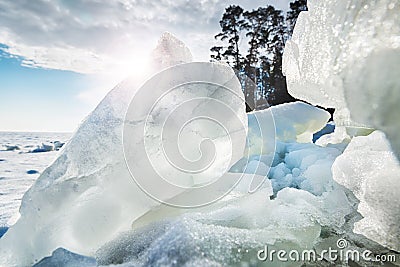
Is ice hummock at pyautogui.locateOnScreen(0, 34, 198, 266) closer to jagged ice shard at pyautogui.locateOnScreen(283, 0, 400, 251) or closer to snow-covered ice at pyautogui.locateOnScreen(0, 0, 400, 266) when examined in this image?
snow-covered ice at pyautogui.locateOnScreen(0, 0, 400, 266)

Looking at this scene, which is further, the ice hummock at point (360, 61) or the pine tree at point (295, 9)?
the pine tree at point (295, 9)

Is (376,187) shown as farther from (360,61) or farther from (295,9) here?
(295,9)

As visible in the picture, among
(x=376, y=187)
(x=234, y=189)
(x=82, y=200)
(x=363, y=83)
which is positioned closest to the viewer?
Result: (x=363, y=83)

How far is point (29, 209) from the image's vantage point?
4.53 feet

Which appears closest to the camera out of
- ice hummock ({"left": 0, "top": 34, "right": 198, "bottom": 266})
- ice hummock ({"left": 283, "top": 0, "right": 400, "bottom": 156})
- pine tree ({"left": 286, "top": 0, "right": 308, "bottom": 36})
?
ice hummock ({"left": 283, "top": 0, "right": 400, "bottom": 156})

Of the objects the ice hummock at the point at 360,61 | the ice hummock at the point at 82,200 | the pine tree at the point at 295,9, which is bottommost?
the ice hummock at the point at 82,200

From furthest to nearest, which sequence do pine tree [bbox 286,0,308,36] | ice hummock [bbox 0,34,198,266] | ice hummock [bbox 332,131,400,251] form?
pine tree [bbox 286,0,308,36]
ice hummock [bbox 0,34,198,266]
ice hummock [bbox 332,131,400,251]

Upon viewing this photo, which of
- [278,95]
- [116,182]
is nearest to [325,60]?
[116,182]

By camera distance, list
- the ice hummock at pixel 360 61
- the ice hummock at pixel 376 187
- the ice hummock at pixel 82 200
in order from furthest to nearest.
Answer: the ice hummock at pixel 82 200 < the ice hummock at pixel 376 187 < the ice hummock at pixel 360 61

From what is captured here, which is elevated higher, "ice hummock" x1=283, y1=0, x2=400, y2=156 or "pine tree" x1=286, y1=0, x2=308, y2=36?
"pine tree" x1=286, y1=0, x2=308, y2=36

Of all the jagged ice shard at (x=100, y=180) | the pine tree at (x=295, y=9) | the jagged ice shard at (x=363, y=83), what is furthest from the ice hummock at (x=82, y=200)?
the pine tree at (x=295, y=9)

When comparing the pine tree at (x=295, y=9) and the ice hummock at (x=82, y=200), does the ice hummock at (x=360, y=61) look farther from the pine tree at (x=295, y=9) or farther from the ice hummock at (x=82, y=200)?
the pine tree at (x=295, y=9)

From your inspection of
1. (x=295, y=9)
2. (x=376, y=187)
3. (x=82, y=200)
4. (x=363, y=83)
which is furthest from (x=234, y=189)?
(x=295, y=9)

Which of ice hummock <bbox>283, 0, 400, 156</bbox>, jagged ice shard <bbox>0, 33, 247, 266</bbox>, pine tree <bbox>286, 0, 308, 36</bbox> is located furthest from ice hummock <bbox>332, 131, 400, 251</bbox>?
pine tree <bbox>286, 0, 308, 36</bbox>
